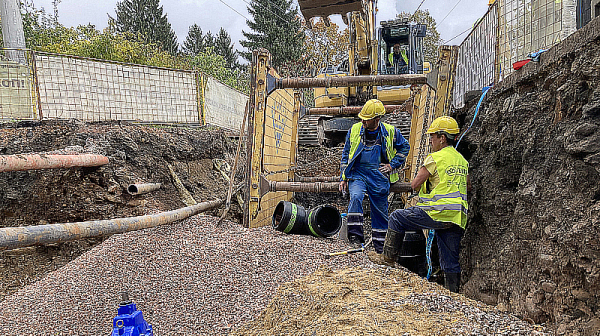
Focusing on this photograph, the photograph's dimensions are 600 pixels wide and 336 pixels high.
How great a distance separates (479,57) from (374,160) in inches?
79.0

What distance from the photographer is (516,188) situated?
114 inches

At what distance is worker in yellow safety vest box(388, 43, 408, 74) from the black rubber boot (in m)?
8.24

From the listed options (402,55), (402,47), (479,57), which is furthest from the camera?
(402,47)

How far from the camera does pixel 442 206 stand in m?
3.29

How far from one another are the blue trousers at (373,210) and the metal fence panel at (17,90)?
6.97 m

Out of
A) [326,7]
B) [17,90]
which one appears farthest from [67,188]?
[326,7]

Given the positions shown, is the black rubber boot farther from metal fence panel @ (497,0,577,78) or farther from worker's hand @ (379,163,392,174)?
metal fence panel @ (497,0,577,78)

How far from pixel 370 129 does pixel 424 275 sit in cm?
169

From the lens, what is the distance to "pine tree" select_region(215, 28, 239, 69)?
1567 inches

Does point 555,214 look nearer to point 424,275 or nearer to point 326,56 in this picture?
point 424,275

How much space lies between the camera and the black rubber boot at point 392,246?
362 cm

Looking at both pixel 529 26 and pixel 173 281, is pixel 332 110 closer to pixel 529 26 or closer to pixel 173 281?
pixel 529 26

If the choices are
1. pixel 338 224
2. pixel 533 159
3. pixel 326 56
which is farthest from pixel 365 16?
pixel 326 56

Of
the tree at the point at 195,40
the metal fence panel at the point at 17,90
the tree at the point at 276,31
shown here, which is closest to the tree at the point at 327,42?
the tree at the point at 276,31
